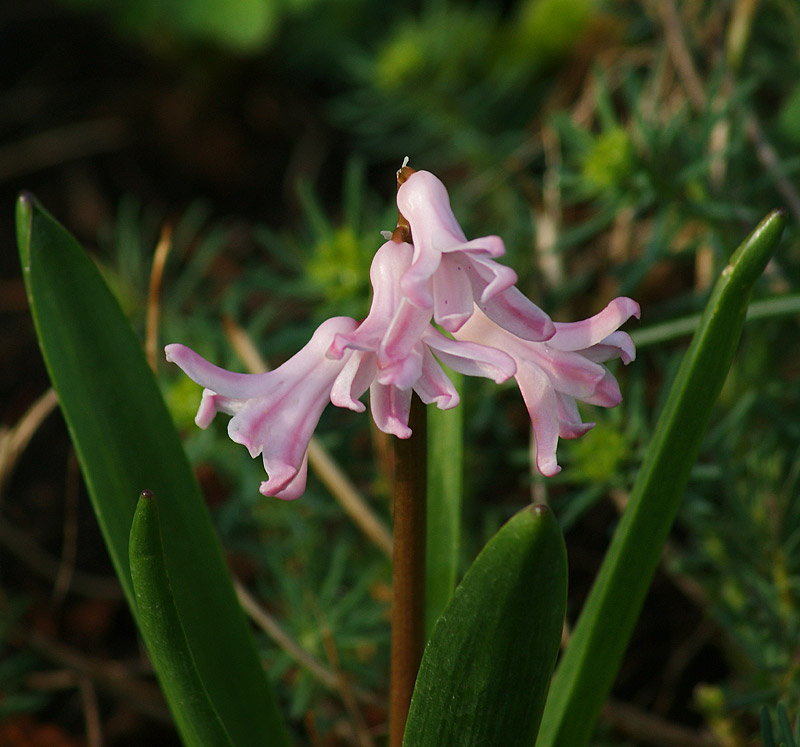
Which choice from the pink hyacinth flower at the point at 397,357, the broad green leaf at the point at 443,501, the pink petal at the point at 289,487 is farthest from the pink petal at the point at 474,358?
the broad green leaf at the point at 443,501

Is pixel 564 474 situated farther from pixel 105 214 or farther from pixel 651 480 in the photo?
pixel 105 214

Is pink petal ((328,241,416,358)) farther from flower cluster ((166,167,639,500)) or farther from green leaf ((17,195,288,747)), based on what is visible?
green leaf ((17,195,288,747))

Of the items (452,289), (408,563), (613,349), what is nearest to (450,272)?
(452,289)

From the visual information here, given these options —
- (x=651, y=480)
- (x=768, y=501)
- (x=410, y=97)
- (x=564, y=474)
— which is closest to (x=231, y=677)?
(x=651, y=480)

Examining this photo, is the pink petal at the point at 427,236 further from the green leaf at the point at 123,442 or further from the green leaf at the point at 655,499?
the green leaf at the point at 123,442

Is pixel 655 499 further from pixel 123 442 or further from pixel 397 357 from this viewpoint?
pixel 123 442

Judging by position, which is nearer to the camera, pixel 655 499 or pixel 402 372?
pixel 402 372
